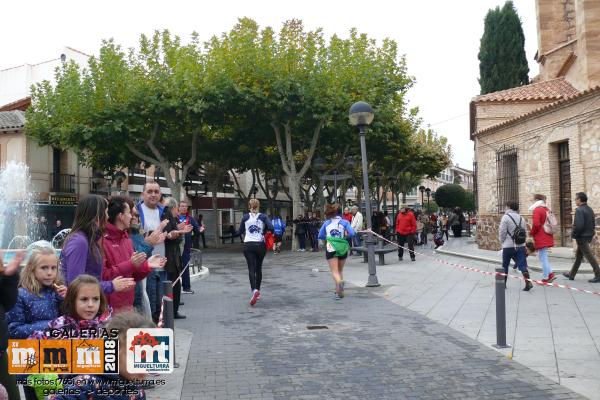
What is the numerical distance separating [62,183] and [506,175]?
85.0 ft

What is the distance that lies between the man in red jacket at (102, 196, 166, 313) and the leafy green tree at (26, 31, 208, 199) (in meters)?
17.5

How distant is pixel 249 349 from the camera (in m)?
6.34

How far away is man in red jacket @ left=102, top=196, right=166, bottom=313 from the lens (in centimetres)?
442

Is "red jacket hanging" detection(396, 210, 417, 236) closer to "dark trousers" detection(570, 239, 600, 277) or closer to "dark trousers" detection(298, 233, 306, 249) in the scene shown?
"dark trousers" detection(570, 239, 600, 277)

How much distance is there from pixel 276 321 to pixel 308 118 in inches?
624

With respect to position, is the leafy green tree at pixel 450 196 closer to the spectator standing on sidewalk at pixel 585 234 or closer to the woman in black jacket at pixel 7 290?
the spectator standing on sidewalk at pixel 585 234

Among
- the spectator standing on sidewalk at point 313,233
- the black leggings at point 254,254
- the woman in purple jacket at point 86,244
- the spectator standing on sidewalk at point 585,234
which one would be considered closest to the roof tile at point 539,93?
the spectator standing on sidewalk at point 313,233

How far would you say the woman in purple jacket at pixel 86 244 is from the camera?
403cm

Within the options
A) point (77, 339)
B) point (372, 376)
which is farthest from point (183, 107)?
point (77, 339)

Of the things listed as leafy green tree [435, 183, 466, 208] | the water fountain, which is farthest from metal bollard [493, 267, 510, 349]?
leafy green tree [435, 183, 466, 208]

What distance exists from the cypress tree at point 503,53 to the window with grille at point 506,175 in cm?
1917

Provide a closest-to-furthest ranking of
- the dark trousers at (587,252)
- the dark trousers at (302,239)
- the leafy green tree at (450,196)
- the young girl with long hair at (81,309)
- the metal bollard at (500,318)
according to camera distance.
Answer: the young girl with long hair at (81,309), the metal bollard at (500,318), the dark trousers at (587,252), the dark trousers at (302,239), the leafy green tree at (450,196)

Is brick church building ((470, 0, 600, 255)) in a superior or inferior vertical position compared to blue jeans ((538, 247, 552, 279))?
superior

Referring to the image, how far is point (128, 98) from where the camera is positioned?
22.7m
